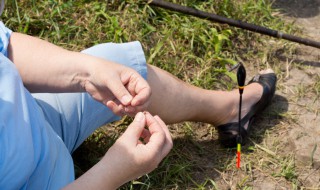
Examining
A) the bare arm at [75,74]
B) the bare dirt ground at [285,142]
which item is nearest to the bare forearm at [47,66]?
the bare arm at [75,74]

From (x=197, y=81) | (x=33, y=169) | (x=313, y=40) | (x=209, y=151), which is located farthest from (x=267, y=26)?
(x=33, y=169)

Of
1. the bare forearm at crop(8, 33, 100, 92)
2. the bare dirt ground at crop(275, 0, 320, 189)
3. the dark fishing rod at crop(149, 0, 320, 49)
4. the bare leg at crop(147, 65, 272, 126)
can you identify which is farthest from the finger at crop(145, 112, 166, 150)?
the dark fishing rod at crop(149, 0, 320, 49)

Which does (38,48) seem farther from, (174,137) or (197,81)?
(197,81)

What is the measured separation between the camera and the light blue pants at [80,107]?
5.07 feet

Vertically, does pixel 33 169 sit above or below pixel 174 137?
above

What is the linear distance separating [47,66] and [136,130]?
1.19 feet

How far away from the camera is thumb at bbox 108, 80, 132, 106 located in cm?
133

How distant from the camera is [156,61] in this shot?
7.39 feet

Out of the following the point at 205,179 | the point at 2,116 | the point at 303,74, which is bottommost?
the point at 205,179

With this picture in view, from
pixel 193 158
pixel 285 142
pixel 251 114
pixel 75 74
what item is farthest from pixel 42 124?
pixel 285 142

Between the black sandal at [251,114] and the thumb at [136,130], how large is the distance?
0.72 meters

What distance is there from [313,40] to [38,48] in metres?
1.41

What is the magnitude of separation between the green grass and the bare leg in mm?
144

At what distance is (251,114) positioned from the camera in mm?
2008
